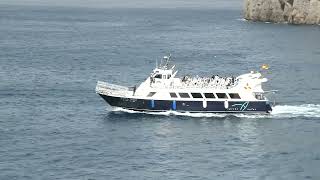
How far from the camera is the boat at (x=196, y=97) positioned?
115375 mm

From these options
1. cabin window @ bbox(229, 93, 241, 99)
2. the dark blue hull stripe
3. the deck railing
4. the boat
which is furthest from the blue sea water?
cabin window @ bbox(229, 93, 241, 99)

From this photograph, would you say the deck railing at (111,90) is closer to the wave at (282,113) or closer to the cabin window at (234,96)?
the wave at (282,113)

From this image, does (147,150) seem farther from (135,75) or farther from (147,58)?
(147,58)

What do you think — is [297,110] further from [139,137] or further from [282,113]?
[139,137]

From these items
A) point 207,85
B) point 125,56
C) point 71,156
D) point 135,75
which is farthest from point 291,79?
point 71,156

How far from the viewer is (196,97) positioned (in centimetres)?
11575

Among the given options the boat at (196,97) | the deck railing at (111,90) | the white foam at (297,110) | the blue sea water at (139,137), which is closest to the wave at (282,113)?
the white foam at (297,110)

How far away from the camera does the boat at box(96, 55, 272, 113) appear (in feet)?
379

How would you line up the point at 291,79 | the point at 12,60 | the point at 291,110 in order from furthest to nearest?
the point at 12,60
the point at 291,79
the point at 291,110

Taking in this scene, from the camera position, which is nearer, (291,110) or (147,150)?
(147,150)

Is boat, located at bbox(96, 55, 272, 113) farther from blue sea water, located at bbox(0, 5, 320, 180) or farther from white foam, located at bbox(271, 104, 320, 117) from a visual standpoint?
white foam, located at bbox(271, 104, 320, 117)

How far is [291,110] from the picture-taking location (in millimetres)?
119625

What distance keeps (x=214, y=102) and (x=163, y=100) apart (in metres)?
7.34

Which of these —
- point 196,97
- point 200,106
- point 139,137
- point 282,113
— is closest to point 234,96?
point 200,106
